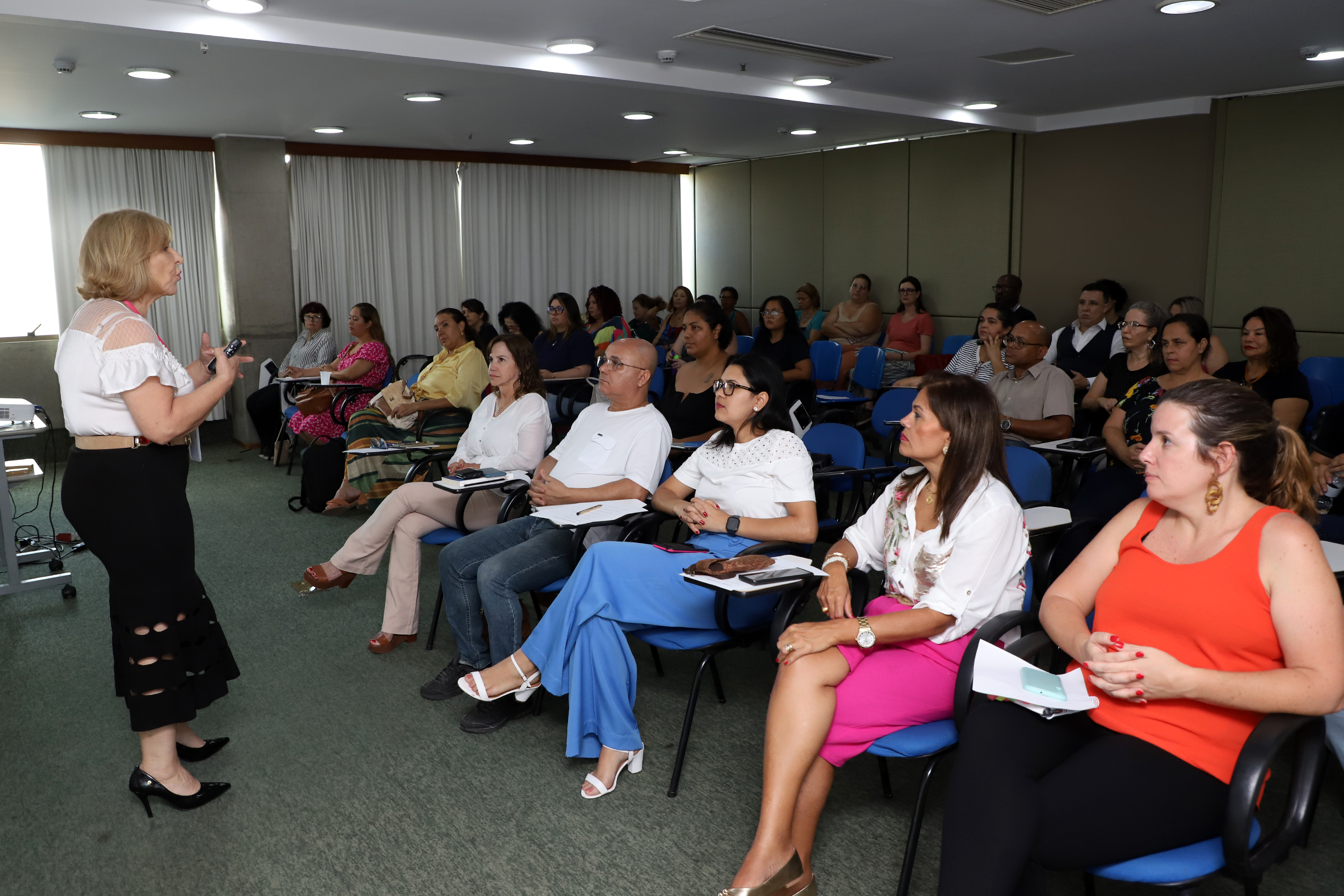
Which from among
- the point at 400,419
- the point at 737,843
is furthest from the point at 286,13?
the point at 737,843

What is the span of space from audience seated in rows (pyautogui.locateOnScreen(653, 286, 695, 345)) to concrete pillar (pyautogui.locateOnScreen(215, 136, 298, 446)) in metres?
3.54

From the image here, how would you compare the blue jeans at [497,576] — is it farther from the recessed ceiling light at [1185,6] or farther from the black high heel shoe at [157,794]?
the recessed ceiling light at [1185,6]

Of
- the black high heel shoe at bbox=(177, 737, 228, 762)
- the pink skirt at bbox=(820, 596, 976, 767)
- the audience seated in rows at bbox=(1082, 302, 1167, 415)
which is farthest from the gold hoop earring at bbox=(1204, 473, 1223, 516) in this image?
the black high heel shoe at bbox=(177, 737, 228, 762)

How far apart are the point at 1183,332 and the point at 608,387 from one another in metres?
2.35

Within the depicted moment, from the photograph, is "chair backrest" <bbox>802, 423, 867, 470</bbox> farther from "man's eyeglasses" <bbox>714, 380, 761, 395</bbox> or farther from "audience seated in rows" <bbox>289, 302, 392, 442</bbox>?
"audience seated in rows" <bbox>289, 302, 392, 442</bbox>

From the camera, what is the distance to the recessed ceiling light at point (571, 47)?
192 inches

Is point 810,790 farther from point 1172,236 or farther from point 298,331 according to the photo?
point 298,331

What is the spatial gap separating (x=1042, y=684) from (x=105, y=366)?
2273mm

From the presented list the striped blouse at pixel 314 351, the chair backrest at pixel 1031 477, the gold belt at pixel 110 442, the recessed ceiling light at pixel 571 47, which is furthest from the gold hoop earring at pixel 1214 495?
the striped blouse at pixel 314 351

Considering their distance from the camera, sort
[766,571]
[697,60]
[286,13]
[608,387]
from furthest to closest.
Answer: [697,60] < [286,13] < [608,387] < [766,571]

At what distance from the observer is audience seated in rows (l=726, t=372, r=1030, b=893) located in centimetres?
215

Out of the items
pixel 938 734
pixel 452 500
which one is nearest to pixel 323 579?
pixel 452 500

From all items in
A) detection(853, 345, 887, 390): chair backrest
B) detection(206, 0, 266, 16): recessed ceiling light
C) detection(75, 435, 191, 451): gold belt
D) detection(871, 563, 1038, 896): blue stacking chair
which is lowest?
detection(871, 563, 1038, 896): blue stacking chair

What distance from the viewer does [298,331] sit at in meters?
8.90
